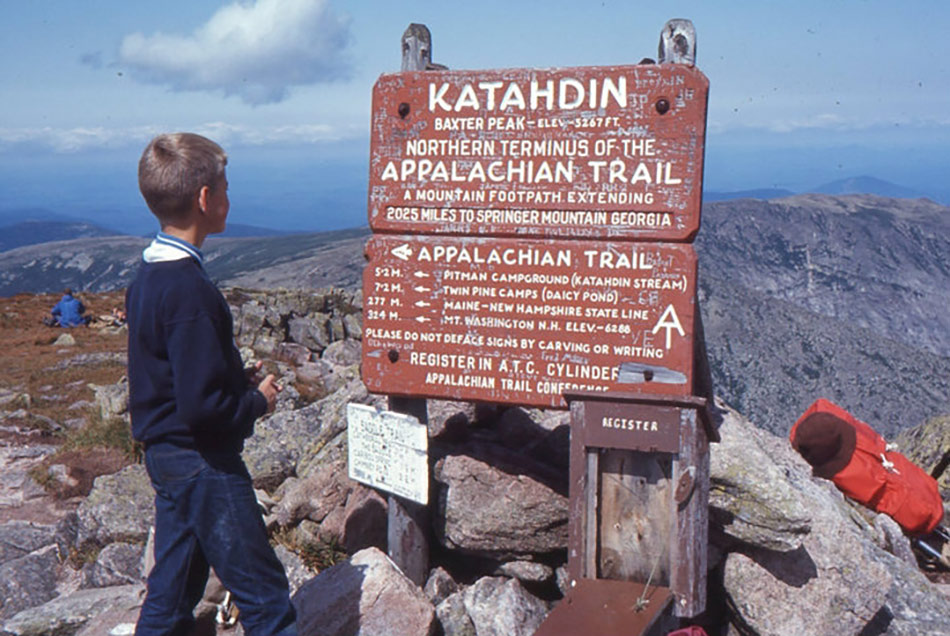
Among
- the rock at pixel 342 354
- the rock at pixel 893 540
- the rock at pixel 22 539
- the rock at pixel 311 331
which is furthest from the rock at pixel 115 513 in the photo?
the rock at pixel 311 331

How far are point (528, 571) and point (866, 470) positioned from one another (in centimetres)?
423

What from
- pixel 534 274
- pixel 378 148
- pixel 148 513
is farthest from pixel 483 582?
pixel 148 513

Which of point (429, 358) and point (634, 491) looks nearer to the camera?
Answer: point (634, 491)

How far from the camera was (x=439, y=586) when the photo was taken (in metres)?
6.82

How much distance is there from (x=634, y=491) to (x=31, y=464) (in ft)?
36.5

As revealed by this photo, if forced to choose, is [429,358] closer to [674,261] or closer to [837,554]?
[674,261]

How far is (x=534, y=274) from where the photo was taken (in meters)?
6.09

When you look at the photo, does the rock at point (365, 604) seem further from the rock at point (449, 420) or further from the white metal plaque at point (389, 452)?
the rock at point (449, 420)

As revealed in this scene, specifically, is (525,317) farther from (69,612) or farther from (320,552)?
(69,612)

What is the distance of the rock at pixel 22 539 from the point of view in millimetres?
9227

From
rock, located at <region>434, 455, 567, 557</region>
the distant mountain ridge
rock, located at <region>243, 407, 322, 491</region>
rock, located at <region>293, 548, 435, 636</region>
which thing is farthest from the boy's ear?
the distant mountain ridge

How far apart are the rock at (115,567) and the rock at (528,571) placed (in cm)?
354

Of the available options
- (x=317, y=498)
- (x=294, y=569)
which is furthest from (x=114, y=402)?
(x=294, y=569)

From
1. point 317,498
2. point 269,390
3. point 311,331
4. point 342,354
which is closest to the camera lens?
point 269,390
